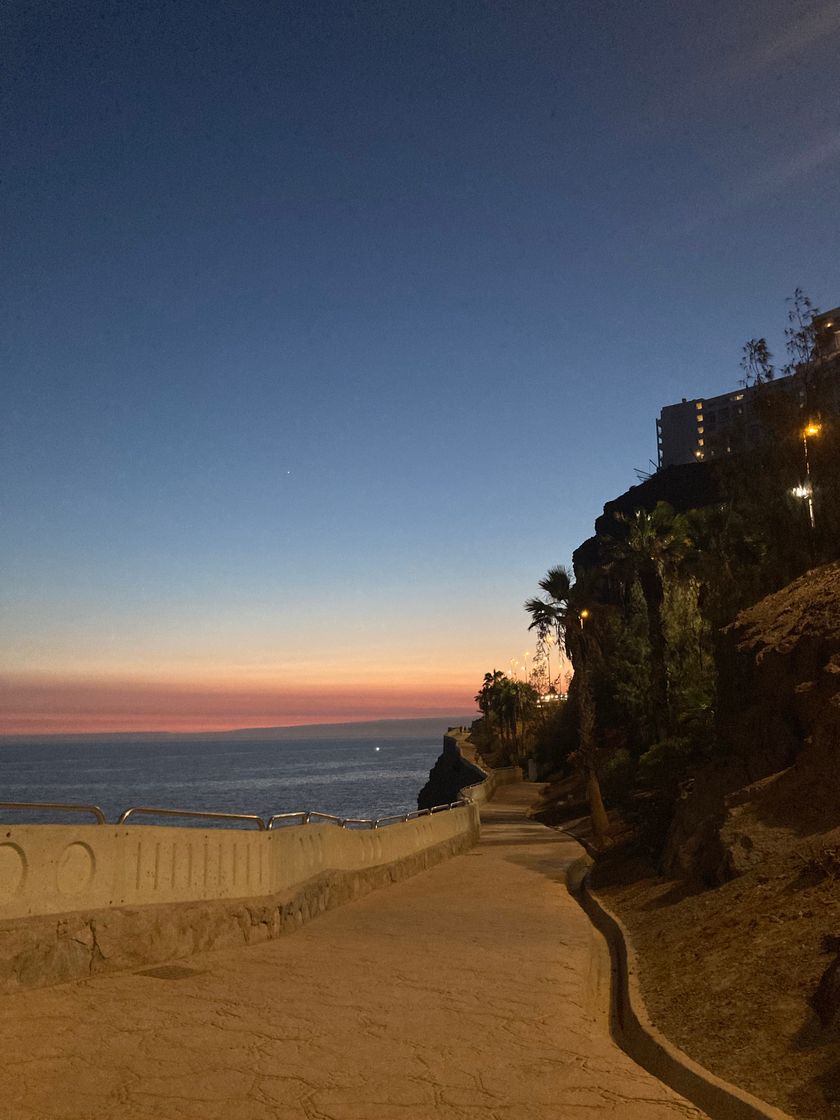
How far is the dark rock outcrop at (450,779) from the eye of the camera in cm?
6378

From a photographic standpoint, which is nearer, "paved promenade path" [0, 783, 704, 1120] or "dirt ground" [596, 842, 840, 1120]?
"paved promenade path" [0, 783, 704, 1120]

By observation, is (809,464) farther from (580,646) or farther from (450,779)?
(450,779)

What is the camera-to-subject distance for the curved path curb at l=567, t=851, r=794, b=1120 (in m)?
5.95

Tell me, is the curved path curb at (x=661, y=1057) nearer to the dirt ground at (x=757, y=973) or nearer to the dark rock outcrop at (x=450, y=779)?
the dirt ground at (x=757, y=973)

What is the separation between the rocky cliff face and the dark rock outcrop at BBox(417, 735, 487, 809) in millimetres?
41125

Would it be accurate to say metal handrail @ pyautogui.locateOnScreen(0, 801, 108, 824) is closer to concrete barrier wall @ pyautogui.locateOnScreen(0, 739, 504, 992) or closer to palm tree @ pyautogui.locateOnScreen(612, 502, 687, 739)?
concrete barrier wall @ pyautogui.locateOnScreen(0, 739, 504, 992)

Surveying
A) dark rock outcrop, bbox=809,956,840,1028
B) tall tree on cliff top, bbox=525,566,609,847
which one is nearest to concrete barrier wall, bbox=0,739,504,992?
dark rock outcrop, bbox=809,956,840,1028

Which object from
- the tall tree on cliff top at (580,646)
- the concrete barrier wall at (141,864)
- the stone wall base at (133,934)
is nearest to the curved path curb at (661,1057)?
the stone wall base at (133,934)

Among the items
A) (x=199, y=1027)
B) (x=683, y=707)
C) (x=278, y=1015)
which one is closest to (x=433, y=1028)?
(x=278, y=1015)

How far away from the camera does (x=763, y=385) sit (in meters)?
27.7

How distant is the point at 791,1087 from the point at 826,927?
284cm

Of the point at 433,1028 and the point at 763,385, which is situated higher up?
A: the point at 763,385

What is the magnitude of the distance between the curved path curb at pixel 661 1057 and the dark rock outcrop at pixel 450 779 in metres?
47.0

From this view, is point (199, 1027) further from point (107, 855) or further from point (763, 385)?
point (763, 385)
